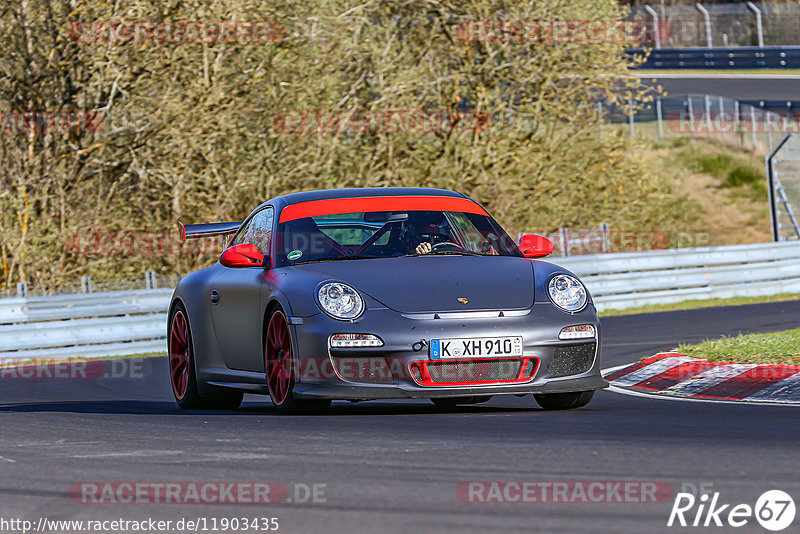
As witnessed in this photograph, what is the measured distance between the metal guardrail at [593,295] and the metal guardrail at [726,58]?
28.1 metres

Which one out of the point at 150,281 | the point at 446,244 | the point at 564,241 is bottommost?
→ the point at 564,241

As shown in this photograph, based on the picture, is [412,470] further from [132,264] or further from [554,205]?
[554,205]

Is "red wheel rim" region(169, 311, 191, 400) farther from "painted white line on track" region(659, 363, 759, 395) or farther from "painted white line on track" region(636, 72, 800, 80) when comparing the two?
"painted white line on track" region(636, 72, 800, 80)

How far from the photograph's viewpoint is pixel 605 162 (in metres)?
26.8

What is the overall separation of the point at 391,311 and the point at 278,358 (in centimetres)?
94

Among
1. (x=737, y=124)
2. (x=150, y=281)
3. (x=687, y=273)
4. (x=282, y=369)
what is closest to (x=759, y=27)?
(x=737, y=124)

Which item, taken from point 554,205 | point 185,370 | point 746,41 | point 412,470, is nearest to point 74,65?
point 554,205

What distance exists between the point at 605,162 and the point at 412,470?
21.0m

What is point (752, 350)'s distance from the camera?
1122 centimetres

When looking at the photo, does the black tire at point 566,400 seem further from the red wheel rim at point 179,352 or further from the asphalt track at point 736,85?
the asphalt track at point 736,85

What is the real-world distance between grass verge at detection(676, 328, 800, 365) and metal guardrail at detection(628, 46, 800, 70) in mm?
40066
